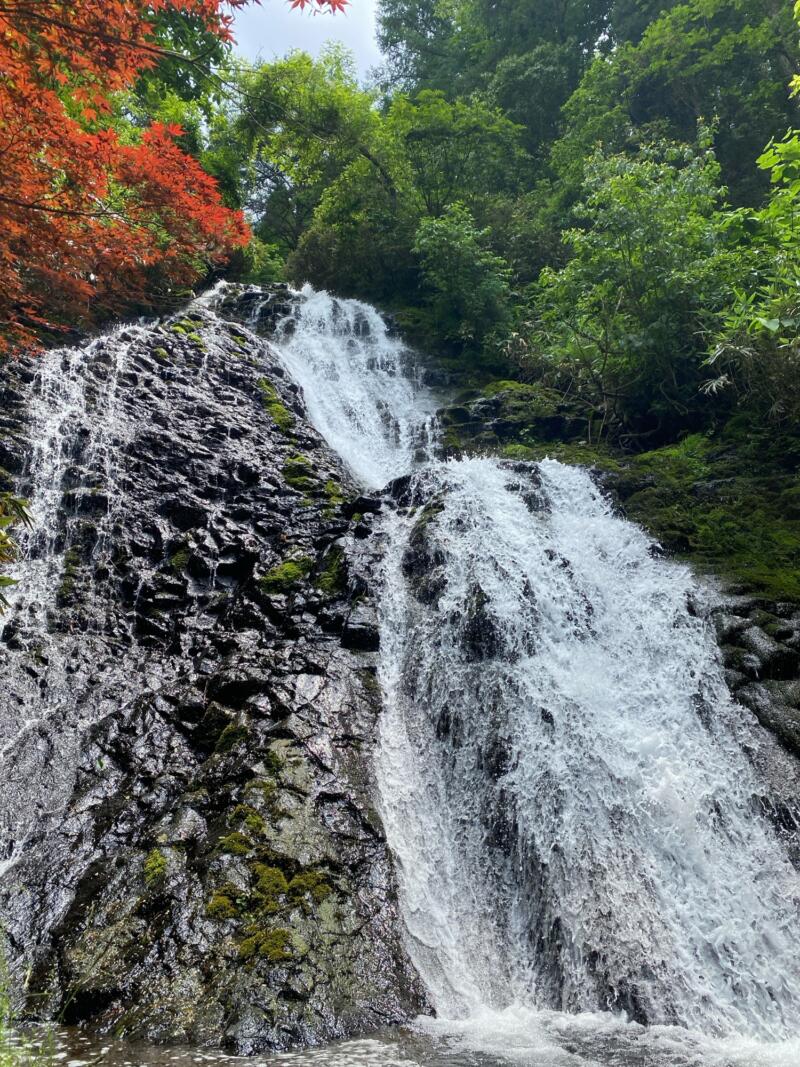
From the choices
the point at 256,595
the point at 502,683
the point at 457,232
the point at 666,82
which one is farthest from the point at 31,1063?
the point at 666,82

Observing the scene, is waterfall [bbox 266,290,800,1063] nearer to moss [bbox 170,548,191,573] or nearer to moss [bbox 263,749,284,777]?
moss [bbox 263,749,284,777]

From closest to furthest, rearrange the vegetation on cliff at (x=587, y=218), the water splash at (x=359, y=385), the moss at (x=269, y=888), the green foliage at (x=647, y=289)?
the moss at (x=269, y=888) < the vegetation on cliff at (x=587, y=218) < the green foliage at (x=647, y=289) < the water splash at (x=359, y=385)

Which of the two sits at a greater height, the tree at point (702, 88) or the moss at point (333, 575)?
the tree at point (702, 88)

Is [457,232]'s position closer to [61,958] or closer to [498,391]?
[498,391]

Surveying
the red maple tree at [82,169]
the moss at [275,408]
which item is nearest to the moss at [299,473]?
the moss at [275,408]

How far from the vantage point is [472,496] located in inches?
422

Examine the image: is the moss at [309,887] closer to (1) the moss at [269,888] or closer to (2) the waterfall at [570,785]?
(1) the moss at [269,888]

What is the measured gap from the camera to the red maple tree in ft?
15.1

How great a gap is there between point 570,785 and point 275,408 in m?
9.51

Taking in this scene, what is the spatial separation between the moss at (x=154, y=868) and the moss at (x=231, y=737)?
122 centimetres

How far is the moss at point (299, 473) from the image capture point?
1149cm

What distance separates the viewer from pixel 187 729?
23.6ft

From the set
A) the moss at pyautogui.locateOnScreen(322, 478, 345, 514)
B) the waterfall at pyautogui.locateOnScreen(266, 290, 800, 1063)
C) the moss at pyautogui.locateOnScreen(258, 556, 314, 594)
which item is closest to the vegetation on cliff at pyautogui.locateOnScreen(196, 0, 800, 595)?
the waterfall at pyautogui.locateOnScreen(266, 290, 800, 1063)

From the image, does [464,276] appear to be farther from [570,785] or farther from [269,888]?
[269,888]
